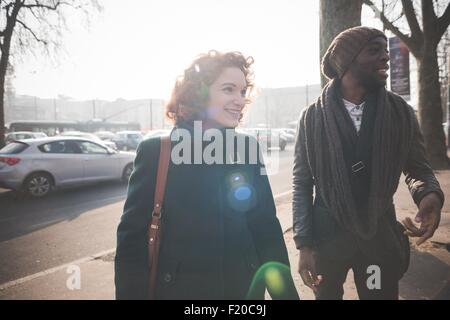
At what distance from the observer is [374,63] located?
1936 millimetres

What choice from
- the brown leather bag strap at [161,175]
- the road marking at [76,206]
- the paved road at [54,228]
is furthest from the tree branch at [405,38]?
the brown leather bag strap at [161,175]

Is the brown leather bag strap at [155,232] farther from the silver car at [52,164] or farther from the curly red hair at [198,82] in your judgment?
the silver car at [52,164]

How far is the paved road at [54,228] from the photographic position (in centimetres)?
443

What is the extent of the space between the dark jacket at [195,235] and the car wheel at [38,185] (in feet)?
27.4

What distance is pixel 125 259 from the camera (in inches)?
58.9

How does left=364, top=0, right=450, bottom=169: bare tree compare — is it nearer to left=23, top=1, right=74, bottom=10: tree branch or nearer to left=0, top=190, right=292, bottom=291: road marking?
left=0, top=190, right=292, bottom=291: road marking

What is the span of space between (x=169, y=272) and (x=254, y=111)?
98933 millimetres

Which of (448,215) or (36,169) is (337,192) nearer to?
(448,215)

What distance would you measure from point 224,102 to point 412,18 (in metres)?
11.0

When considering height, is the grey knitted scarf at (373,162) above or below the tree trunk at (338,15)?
below

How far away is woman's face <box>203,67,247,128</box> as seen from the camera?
1773 mm

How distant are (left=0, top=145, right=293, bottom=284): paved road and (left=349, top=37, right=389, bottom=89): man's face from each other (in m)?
4.18

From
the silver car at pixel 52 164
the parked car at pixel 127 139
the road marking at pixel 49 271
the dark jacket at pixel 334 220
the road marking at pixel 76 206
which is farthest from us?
the parked car at pixel 127 139

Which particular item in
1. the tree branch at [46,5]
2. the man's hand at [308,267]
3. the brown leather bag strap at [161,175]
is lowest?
the man's hand at [308,267]
